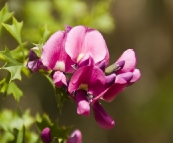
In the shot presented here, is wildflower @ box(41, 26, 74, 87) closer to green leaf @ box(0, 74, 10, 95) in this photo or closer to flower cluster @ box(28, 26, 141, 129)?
flower cluster @ box(28, 26, 141, 129)

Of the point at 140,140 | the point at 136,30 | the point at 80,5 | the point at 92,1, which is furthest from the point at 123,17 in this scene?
the point at 80,5

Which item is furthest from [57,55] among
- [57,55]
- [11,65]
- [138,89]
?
[138,89]

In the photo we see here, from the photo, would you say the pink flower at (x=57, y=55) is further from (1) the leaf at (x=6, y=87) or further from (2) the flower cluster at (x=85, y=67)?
(1) the leaf at (x=6, y=87)

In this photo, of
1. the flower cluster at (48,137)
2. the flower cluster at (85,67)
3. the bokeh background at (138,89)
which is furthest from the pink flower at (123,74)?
the bokeh background at (138,89)

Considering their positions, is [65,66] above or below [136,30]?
above

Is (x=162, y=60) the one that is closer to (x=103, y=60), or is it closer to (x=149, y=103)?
(x=149, y=103)

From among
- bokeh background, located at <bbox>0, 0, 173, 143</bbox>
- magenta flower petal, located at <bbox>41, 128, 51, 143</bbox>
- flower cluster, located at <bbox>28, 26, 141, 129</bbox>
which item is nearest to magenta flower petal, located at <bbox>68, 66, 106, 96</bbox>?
flower cluster, located at <bbox>28, 26, 141, 129</bbox>
